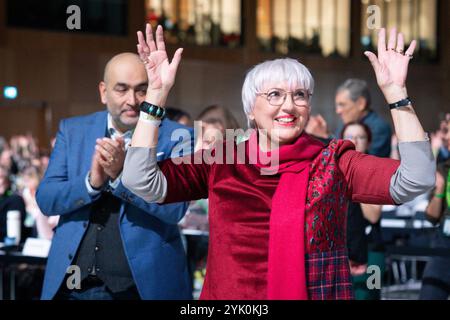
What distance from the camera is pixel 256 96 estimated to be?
255cm

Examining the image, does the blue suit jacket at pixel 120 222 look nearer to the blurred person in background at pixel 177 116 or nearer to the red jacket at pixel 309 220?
the red jacket at pixel 309 220

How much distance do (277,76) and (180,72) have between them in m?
18.0

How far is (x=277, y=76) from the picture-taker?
8.11 feet

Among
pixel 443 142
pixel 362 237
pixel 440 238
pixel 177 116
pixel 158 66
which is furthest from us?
pixel 443 142

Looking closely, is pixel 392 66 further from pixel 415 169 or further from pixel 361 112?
pixel 361 112

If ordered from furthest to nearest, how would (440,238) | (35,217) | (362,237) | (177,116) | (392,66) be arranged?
(35,217), (177,116), (440,238), (362,237), (392,66)

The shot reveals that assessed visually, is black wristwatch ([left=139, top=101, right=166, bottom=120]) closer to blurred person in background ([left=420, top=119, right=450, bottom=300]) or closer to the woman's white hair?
the woman's white hair

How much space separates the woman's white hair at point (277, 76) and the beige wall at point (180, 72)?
1632 cm

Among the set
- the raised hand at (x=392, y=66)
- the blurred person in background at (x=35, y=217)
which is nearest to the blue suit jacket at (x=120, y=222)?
the raised hand at (x=392, y=66)

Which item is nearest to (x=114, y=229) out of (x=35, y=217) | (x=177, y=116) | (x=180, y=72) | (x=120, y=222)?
(x=120, y=222)

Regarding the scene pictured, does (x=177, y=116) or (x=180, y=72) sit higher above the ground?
(x=180, y=72)

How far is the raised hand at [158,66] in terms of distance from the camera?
2.51 metres

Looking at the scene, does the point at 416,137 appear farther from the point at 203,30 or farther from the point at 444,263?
the point at 203,30
